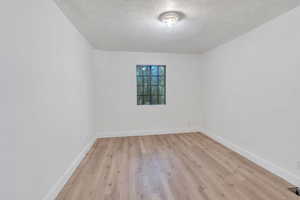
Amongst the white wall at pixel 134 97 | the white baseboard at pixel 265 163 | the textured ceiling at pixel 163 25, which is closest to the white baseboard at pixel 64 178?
the white wall at pixel 134 97

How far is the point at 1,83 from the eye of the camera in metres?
1.05

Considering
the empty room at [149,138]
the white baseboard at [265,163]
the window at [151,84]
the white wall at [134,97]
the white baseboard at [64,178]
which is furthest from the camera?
the window at [151,84]

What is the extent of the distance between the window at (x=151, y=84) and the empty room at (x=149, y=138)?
0.68 m

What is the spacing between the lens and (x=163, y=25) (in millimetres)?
2479

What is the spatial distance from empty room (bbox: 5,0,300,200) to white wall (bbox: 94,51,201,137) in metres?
0.19

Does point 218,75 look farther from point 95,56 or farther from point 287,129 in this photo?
point 95,56

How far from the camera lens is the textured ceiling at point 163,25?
6.09 ft

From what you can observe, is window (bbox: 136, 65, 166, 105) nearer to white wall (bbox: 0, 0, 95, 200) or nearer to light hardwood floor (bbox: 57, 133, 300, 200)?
light hardwood floor (bbox: 57, 133, 300, 200)

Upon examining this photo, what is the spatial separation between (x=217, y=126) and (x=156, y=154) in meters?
1.81

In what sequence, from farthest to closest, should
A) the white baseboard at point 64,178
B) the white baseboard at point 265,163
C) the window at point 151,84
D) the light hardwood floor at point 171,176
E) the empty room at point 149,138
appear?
the window at point 151,84, the white baseboard at point 265,163, the light hardwood floor at point 171,176, the white baseboard at point 64,178, the empty room at point 149,138

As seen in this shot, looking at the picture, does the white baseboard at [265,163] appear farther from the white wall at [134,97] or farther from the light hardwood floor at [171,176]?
→ the white wall at [134,97]

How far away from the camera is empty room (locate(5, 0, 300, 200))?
4.25ft

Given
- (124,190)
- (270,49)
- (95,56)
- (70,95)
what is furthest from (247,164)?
Answer: (95,56)

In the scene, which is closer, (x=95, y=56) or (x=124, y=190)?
(x=124, y=190)
